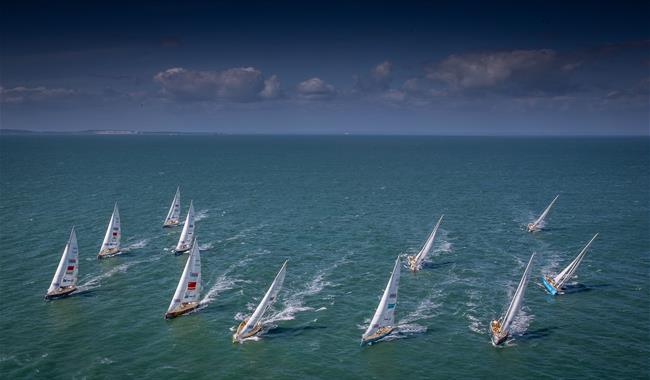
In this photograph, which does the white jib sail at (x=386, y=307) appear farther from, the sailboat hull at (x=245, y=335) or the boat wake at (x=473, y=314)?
the sailboat hull at (x=245, y=335)

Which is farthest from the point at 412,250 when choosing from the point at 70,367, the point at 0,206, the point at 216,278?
the point at 0,206

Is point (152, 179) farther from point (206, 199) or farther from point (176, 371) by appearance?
point (176, 371)

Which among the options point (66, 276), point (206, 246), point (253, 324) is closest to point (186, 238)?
point (206, 246)

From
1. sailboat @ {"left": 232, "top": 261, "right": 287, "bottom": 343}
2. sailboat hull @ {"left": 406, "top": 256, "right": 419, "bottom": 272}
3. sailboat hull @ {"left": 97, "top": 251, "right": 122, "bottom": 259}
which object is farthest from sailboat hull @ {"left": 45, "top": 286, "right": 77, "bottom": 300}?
sailboat hull @ {"left": 406, "top": 256, "right": 419, "bottom": 272}

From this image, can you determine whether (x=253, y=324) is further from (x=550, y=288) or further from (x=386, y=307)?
(x=550, y=288)

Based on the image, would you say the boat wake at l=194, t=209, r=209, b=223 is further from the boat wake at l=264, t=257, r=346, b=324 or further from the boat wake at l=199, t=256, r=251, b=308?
the boat wake at l=264, t=257, r=346, b=324
